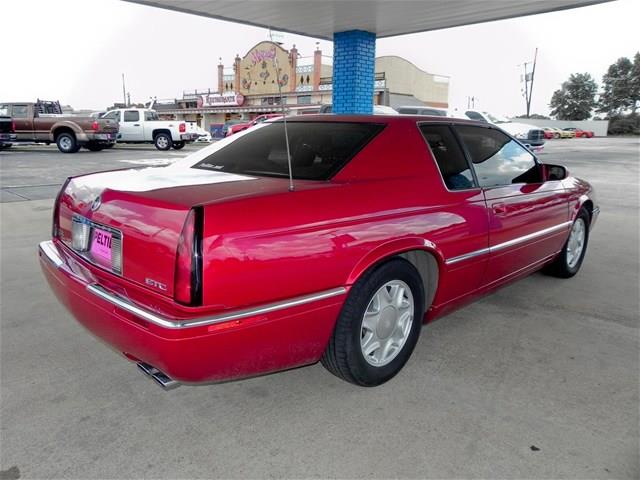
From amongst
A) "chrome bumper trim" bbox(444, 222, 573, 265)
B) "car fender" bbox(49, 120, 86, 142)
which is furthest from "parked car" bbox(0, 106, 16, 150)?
"chrome bumper trim" bbox(444, 222, 573, 265)

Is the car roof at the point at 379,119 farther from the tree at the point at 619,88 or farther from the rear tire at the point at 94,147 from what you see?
the tree at the point at 619,88

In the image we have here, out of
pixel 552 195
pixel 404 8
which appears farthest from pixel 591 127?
pixel 552 195

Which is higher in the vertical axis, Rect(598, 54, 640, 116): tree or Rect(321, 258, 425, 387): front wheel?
Rect(598, 54, 640, 116): tree

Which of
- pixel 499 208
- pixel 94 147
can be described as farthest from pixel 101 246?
pixel 94 147

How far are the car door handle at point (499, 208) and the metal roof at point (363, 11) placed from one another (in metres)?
6.73

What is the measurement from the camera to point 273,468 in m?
2.00

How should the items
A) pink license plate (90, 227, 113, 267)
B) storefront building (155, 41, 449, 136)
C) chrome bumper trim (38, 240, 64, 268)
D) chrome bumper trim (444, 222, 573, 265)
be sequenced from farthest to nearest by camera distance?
storefront building (155, 41, 449, 136) → chrome bumper trim (444, 222, 573, 265) → chrome bumper trim (38, 240, 64, 268) → pink license plate (90, 227, 113, 267)

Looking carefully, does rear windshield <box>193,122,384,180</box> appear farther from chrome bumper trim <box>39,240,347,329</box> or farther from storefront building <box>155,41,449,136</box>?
storefront building <box>155,41,449,136</box>

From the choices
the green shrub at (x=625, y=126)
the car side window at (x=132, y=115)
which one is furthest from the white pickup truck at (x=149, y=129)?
the green shrub at (x=625, y=126)

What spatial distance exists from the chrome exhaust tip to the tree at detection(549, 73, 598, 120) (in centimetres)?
8312

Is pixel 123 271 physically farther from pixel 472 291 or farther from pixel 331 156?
pixel 472 291

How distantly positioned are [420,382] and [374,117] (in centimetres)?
154

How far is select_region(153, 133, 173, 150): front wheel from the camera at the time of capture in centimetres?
1998

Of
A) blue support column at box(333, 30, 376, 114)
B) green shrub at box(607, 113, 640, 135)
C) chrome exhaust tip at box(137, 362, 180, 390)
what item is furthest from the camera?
green shrub at box(607, 113, 640, 135)
